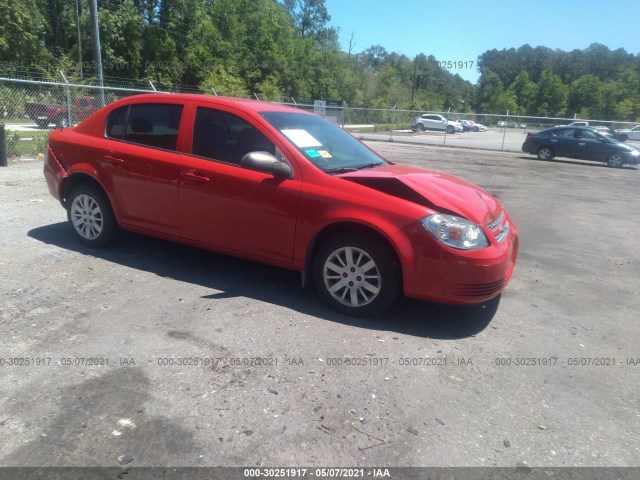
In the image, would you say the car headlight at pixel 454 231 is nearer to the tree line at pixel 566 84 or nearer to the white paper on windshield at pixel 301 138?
the white paper on windshield at pixel 301 138

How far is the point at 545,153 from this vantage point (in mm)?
22250

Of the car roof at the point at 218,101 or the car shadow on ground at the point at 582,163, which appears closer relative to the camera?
the car roof at the point at 218,101

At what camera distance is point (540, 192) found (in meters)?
12.4

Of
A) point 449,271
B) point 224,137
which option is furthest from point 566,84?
point 449,271

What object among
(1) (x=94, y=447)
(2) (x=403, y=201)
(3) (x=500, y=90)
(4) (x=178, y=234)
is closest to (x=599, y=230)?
(2) (x=403, y=201)

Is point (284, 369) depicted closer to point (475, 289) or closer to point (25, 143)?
point (475, 289)

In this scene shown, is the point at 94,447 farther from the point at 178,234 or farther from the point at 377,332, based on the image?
the point at 178,234

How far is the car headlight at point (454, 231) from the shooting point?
3.94 metres

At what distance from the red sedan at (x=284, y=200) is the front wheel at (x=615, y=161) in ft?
61.5

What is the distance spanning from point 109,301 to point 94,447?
77.0 inches

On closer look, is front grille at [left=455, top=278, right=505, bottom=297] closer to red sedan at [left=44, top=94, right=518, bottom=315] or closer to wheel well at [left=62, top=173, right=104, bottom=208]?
red sedan at [left=44, top=94, right=518, bottom=315]

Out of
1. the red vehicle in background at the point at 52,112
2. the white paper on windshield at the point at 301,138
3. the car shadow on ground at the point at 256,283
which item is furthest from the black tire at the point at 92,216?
the red vehicle in background at the point at 52,112

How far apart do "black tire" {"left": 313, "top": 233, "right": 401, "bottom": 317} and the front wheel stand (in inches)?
790

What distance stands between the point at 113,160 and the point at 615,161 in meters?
20.7
